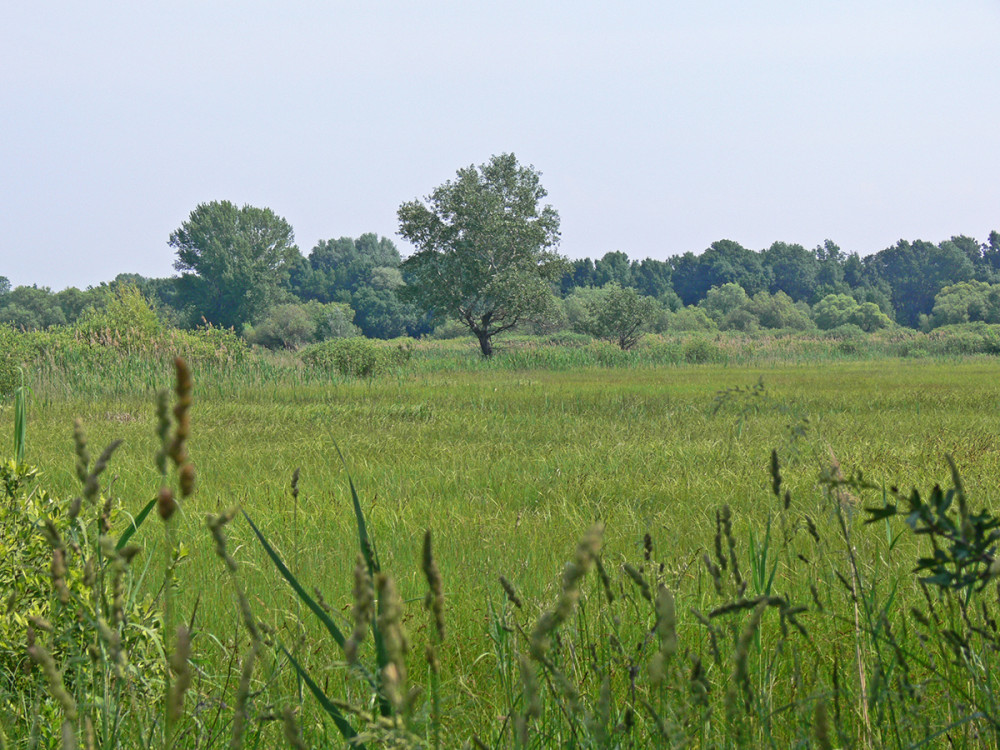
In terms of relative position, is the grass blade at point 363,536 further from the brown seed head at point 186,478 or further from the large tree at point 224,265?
the large tree at point 224,265

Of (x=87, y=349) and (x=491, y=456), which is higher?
(x=87, y=349)

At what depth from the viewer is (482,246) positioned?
105 feet

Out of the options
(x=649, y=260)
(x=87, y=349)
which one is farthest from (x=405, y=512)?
(x=649, y=260)

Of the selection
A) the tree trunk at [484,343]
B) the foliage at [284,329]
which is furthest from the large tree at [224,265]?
the tree trunk at [484,343]

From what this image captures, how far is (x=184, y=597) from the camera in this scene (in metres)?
3.19

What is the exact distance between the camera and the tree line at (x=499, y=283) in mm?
32375

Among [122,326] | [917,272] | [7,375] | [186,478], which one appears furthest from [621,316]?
[917,272]

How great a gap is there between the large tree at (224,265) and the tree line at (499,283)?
0.13m

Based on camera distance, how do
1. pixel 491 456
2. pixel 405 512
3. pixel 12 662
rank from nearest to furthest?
pixel 12 662 < pixel 405 512 < pixel 491 456

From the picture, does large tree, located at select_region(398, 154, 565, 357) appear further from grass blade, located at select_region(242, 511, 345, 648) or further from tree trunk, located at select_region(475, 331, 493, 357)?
grass blade, located at select_region(242, 511, 345, 648)

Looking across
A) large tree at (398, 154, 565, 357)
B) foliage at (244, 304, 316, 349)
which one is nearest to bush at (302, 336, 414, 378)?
large tree at (398, 154, 565, 357)

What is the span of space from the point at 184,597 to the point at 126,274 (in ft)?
354

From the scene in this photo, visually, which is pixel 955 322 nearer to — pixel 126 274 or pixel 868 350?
pixel 868 350

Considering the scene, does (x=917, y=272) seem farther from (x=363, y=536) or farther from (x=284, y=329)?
(x=363, y=536)
